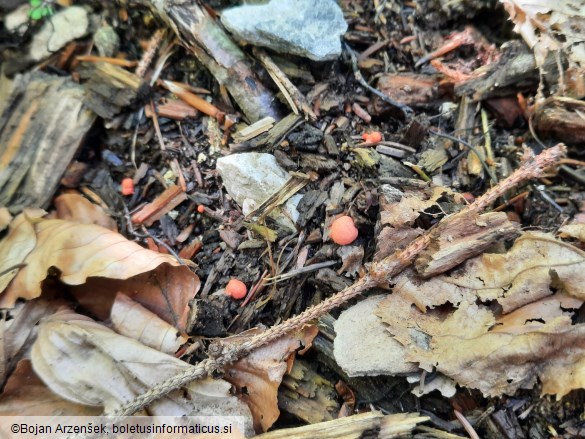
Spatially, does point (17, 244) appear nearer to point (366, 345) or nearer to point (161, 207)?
point (161, 207)

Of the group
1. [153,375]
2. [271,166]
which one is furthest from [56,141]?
[153,375]

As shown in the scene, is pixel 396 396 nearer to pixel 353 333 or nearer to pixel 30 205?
pixel 353 333

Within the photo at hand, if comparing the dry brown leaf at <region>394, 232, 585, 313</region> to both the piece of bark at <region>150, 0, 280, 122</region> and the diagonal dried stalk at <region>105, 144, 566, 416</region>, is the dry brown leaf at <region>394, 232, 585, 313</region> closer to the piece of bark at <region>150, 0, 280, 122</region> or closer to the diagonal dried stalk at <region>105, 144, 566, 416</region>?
the diagonal dried stalk at <region>105, 144, 566, 416</region>

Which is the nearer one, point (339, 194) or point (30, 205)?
point (339, 194)

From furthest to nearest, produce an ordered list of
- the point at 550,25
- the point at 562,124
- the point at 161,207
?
1. the point at 161,207
2. the point at 550,25
3. the point at 562,124

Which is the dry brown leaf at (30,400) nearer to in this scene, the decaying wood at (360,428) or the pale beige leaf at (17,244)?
the pale beige leaf at (17,244)

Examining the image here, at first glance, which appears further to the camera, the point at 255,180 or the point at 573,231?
the point at 255,180

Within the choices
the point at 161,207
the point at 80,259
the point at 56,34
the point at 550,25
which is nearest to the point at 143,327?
the point at 80,259
